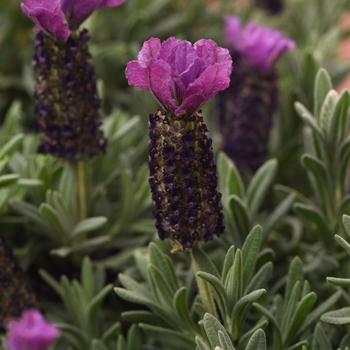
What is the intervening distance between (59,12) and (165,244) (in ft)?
0.95

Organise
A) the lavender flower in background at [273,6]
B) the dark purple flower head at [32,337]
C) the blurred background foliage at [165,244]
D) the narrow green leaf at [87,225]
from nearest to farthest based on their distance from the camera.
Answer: the dark purple flower head at [32,337]
the blurred background foliage at [165,244]
the narrow green leaf at [87,225]
the lavender flower in background at [273,6]

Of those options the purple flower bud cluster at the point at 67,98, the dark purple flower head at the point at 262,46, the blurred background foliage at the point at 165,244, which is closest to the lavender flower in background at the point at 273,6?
the blurred background foliage at the point at 165,244

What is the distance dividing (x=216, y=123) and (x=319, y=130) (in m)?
0.33

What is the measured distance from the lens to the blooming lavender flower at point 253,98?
43.1 inches

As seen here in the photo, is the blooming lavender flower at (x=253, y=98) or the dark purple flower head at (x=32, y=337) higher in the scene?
the blooming lavender flower at (x=253, y=98)

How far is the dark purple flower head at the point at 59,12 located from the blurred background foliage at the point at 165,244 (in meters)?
0.17

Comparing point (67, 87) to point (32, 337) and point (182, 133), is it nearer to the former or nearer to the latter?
point (182, 133)

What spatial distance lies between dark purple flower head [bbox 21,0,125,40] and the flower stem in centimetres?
17

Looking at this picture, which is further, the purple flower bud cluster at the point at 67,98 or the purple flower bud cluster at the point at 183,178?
the purple flower bud cluster at the point at 67,98

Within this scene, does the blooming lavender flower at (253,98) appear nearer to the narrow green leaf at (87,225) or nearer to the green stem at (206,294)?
the narrow green leaf at (87,225)

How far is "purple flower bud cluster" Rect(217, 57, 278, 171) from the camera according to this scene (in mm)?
1096

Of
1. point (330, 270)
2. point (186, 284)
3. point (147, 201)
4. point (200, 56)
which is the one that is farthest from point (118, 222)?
point (200, 56)

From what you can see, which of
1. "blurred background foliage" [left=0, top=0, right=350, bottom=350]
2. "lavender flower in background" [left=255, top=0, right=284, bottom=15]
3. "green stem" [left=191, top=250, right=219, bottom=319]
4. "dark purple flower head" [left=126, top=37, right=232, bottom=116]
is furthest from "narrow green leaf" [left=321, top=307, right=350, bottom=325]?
"lavender flower in background" [left=255, top=0, right=284, bottom=15]

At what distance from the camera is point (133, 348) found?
0.85m
